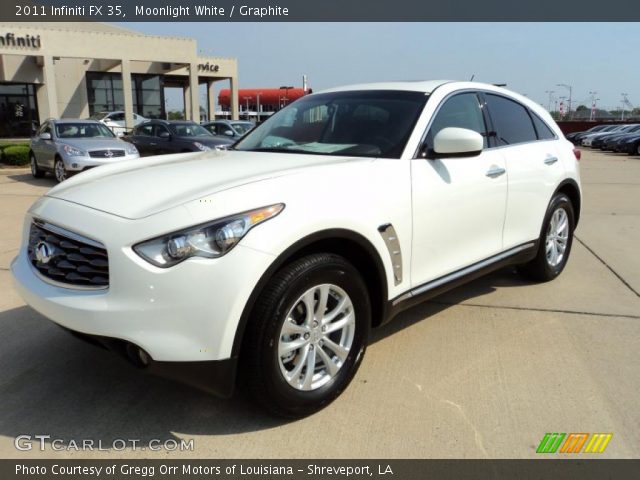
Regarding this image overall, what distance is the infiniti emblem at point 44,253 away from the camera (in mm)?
2723

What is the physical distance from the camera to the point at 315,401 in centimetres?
282

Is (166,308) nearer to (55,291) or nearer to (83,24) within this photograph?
(55,291)

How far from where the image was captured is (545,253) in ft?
16.0

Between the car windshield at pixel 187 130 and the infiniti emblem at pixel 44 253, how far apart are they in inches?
490

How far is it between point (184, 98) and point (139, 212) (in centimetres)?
3810

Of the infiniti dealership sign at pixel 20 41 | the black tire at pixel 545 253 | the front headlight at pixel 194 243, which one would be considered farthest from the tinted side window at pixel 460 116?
the infiniti dealership sign at pixel 20 41

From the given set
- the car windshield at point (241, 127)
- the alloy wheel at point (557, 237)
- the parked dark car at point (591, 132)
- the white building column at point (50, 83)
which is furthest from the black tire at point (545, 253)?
the parked dark car at point (591, 132)

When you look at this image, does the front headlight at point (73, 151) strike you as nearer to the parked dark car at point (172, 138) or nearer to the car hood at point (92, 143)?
the car hood at point (92, 143)

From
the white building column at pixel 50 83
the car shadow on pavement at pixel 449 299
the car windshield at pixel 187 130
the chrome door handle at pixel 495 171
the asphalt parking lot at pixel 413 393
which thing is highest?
the white building column at pixel 50 83

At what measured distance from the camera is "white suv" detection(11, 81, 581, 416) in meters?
2.37

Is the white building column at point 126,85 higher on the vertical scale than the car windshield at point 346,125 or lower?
higher

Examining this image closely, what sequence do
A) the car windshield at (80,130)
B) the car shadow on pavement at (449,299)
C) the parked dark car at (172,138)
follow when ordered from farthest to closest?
1. the parked dark car at (172,138)
2. the car windshield at (80,130)
3. the car shadow on pavement at (449,299)

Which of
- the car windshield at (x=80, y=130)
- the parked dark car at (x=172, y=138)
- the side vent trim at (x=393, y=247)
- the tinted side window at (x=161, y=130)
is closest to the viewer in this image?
the side vent trim at (x=393, y=247)

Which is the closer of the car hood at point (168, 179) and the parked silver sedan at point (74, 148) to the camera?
the car hood at point (168, 179)
